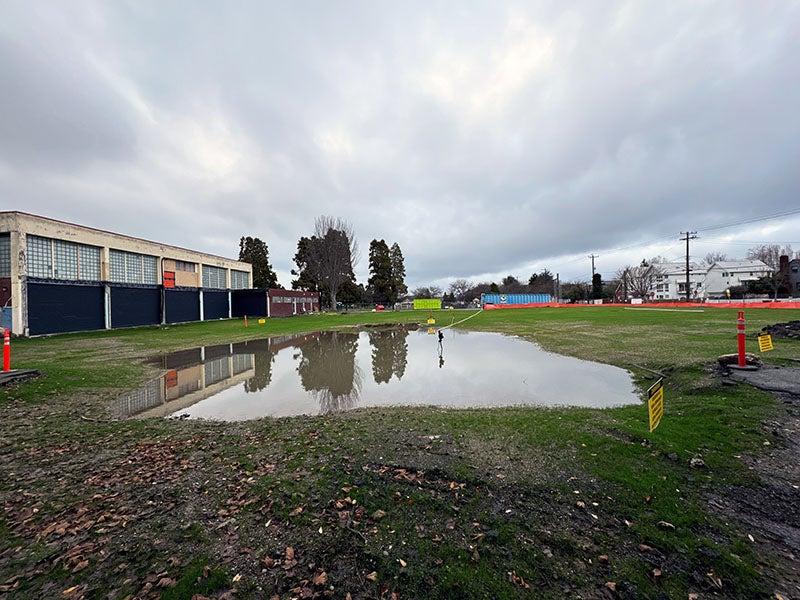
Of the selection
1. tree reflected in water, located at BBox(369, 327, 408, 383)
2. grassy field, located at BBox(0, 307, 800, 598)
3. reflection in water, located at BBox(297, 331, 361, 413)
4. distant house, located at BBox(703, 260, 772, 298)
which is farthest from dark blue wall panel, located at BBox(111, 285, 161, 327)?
distant house, located at BBox(703, 260, 772, 298)

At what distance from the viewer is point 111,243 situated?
3388cm

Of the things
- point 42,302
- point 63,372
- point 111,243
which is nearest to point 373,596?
point 63,372

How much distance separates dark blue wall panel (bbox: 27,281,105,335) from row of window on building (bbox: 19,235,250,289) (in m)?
0.95

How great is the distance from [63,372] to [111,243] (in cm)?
2977

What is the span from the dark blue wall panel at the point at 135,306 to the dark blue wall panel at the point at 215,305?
799 cm

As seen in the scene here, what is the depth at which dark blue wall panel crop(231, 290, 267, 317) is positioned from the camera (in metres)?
52.3

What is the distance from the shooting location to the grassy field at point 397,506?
2596mm

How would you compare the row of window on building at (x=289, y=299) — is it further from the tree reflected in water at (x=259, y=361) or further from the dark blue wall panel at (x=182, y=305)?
the tree reflected in water at (x=259, y=361)

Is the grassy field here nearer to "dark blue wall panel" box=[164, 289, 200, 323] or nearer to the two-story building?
the two-story building

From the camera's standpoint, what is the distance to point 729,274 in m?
92.2

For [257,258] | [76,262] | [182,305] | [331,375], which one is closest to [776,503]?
[331,375]

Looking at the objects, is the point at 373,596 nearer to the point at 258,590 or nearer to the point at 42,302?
the point at 258,590

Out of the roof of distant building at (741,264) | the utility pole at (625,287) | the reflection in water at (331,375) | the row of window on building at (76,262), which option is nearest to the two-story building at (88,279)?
the row of window on building at (76,262)

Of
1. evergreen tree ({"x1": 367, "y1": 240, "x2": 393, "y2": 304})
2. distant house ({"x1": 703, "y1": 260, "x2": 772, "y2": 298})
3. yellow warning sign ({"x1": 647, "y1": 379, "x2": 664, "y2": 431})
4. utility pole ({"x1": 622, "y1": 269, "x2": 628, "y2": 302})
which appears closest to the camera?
yellow warning sign ({"x1": 647, "y1": 379, "x2": 664, "y2": 431})
